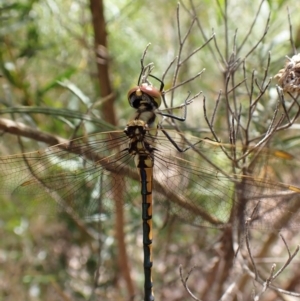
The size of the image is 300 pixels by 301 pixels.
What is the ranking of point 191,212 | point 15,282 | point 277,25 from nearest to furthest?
point 191,212 < point 277,25 < point 15,282

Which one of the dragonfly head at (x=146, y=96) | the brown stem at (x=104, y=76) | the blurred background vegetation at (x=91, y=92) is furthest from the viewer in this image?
the blurred background vegetation at (x=91, y=92)

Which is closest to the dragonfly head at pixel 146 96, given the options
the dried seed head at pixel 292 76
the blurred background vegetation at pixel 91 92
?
the dried seed head at pixel 292 76

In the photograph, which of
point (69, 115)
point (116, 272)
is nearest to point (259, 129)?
point (69, 115)

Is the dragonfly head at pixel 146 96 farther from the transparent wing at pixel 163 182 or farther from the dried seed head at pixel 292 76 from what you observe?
the dried seed head at pixel 292 76

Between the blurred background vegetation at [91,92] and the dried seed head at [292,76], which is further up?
the blurred background vegetation at [91,92]

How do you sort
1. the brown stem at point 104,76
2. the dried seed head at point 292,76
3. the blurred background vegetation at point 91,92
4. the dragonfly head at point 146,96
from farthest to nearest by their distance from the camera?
the blurred background vegetation at point 91,92
the brown stem at point 104,76
the dragonfly head at point 146,96
the dried seed head at point 292,76

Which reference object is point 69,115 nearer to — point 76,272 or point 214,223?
point 214,223

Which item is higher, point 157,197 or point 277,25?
point 277,25

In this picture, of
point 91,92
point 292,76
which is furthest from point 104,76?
point 292,76
